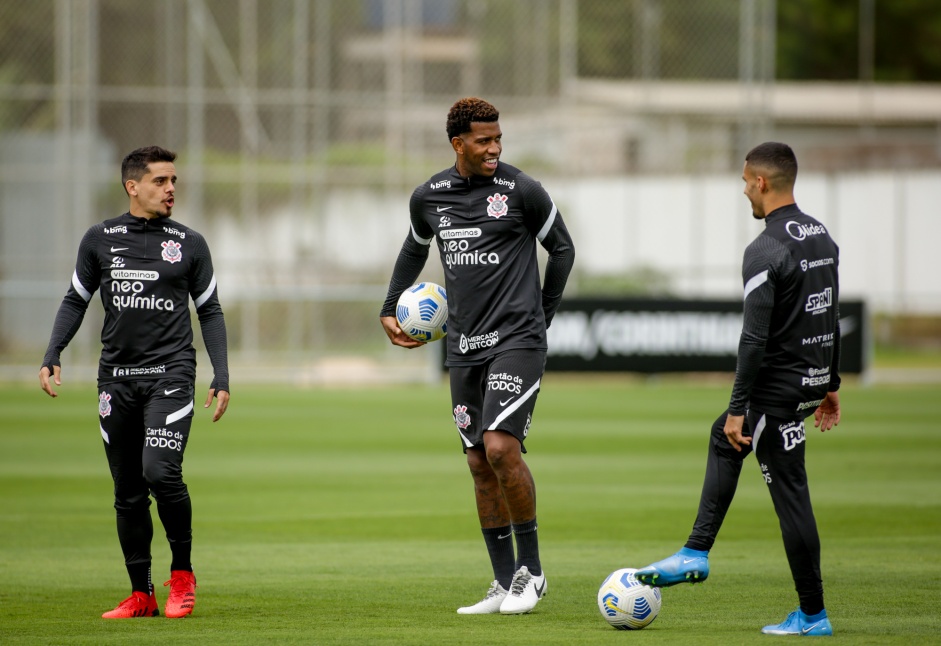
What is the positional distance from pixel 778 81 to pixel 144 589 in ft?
144

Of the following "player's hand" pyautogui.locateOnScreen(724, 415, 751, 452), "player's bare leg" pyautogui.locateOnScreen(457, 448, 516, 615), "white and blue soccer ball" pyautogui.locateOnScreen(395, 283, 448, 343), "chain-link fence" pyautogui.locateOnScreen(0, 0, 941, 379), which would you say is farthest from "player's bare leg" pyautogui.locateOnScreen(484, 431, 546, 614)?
Result: "chain-link fence" pyautogui.locateOnScreen(0, 0, 941, 379)

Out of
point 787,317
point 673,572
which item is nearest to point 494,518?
point 673,572

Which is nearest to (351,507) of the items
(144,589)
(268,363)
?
(144,589)

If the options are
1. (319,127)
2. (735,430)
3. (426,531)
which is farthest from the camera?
(319,127)

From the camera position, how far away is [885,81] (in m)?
52.4

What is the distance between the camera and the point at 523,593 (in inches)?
294

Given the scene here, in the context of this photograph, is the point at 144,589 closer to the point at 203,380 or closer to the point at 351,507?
the point at 351,507

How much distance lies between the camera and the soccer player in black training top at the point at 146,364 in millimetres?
7469

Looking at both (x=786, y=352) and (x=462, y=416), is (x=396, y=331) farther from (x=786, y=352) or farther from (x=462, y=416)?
(x=786, y=352)

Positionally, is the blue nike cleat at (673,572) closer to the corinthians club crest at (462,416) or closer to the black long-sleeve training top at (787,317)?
the black long-sleeve training top at (787,317)

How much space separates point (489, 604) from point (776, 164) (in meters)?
2.75

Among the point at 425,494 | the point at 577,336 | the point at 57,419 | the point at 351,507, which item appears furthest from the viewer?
the point at 577,336

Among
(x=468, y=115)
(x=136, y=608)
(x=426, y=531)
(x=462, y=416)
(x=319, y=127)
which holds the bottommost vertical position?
(x=426, y=531)

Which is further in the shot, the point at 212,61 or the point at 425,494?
the point at 212,61
